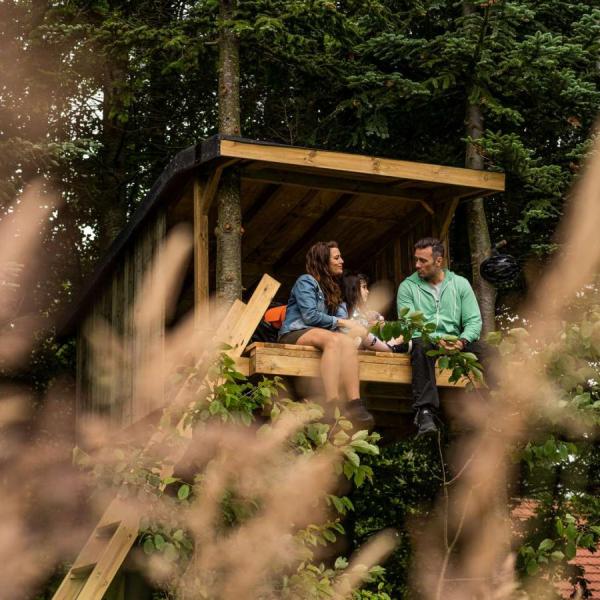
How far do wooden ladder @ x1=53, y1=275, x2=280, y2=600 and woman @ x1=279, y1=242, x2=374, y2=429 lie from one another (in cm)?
29

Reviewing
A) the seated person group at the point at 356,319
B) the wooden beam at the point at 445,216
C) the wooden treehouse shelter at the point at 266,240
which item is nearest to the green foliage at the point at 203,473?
the wooden treehouse shelter at the point at 266,240

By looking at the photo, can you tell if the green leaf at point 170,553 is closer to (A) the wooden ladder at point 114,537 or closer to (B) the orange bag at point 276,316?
(A) the wooden ladder at point 114,537

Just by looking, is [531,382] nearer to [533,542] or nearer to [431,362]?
[431,362]

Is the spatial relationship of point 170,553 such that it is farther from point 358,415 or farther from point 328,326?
point 328,326

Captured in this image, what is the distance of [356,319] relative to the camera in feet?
27.0

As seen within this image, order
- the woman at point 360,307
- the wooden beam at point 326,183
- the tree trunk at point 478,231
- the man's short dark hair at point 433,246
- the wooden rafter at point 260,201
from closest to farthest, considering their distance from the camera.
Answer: the woman at point 360,307 < the man's short dark hair at point 433,246 < the wooden beam at point 326,183 < the wooden rafter at point 260,201 < the tree trunk at point 478,231

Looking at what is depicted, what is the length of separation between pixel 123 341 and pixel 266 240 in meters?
1.93

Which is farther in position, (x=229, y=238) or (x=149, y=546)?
(x=229, y=238)

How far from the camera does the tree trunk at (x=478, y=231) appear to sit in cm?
1191

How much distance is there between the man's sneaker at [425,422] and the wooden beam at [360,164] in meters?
2.27

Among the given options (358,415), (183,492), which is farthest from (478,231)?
(183,492)

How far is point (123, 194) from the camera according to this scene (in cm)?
1695

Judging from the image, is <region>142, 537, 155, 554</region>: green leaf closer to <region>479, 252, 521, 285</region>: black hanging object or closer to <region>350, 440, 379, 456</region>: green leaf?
<region>350, 440, 379, 456</region>: green leaf

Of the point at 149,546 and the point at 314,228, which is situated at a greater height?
the point at 314,228
